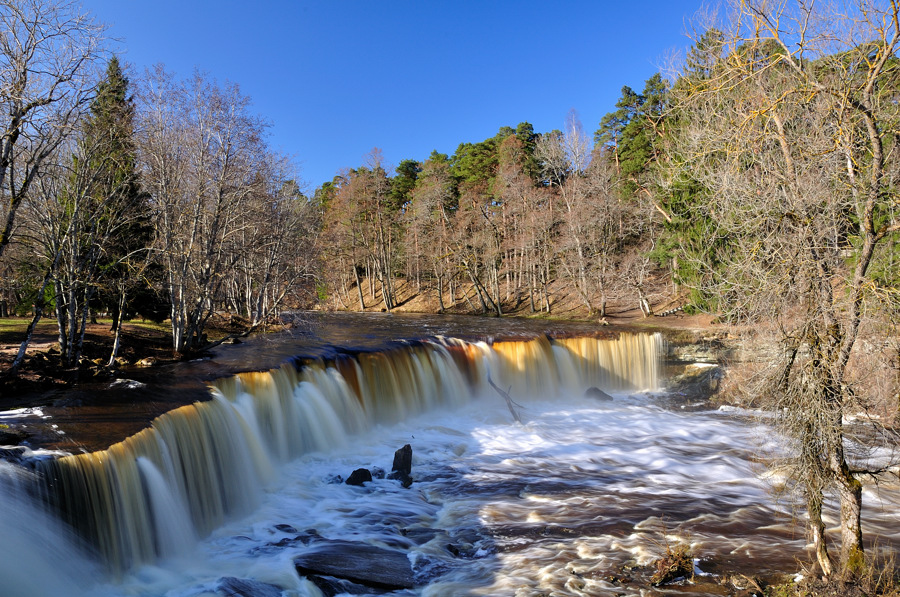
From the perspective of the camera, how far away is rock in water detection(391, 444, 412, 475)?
11461 mm

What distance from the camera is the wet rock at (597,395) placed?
19439 mm

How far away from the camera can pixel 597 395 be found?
1952 centimetres

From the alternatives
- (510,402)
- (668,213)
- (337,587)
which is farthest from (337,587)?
(668,213)

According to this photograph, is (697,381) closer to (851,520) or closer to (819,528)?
(819,528)

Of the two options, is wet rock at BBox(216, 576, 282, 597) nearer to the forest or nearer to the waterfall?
the waterfall

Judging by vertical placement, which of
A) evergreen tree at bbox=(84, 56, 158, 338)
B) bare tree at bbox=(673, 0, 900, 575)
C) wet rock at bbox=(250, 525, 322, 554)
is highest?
evergreen tree at bbox=(84, 56, 158, 338)

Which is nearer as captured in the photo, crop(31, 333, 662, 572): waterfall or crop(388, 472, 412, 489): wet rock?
crop(31, 333, 662, 572): waterfall

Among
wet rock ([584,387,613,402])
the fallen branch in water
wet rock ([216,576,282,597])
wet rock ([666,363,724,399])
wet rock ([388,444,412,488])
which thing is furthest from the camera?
wet rock ([584,387,613,402])

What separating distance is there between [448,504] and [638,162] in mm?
30979

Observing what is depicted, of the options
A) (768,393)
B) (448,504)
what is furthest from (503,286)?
(768,393)

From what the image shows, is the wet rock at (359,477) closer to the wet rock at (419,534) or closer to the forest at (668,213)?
the wet rock at (419,534)

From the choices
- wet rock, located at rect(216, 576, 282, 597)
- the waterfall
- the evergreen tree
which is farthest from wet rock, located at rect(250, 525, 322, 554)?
the evergreen tree

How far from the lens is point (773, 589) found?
20.5 ft

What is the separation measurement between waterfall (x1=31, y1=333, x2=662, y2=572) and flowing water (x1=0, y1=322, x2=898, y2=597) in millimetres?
34
